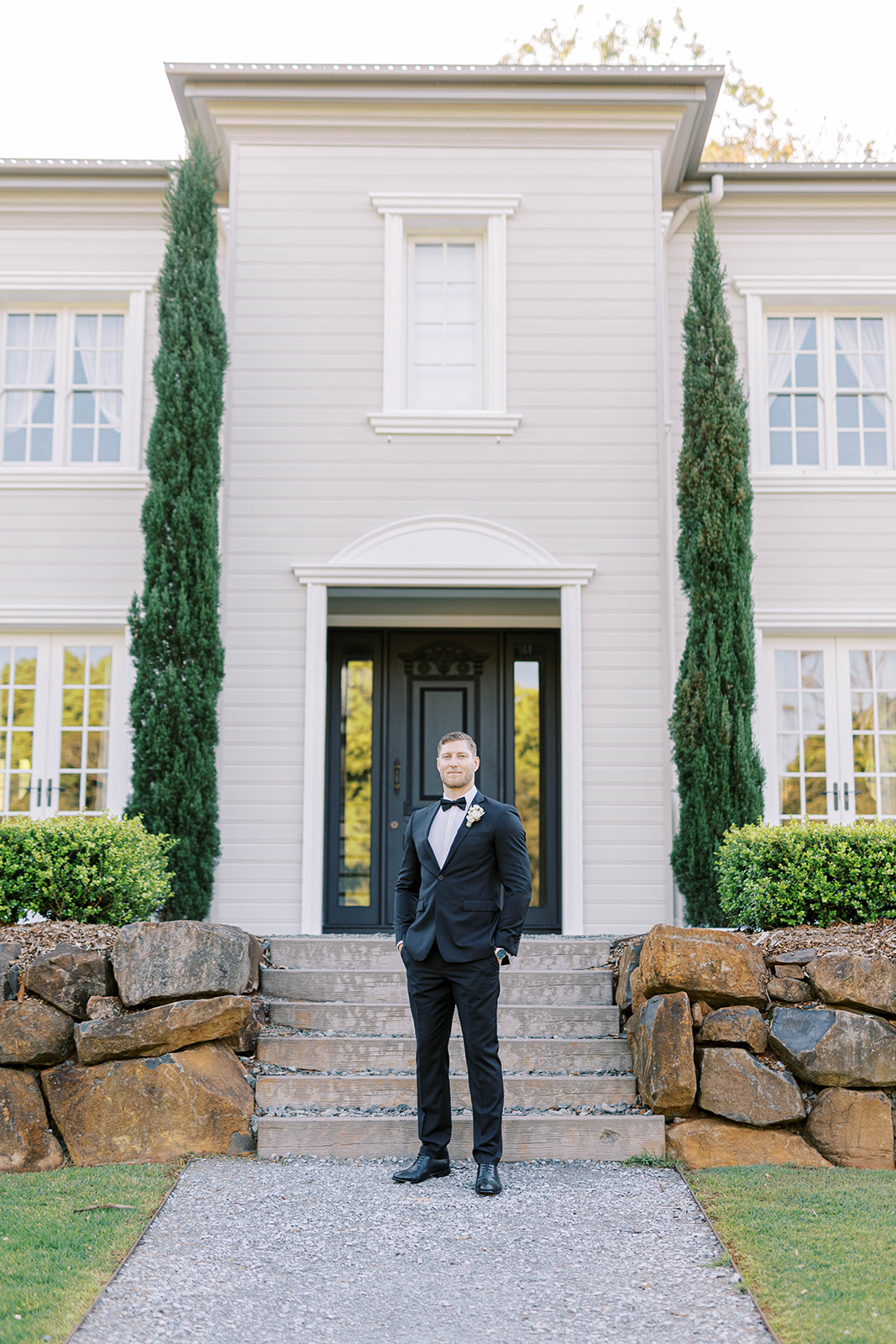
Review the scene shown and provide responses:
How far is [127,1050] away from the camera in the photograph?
547 centimetres

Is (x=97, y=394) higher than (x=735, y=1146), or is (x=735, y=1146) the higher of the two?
(x=97, y=394)

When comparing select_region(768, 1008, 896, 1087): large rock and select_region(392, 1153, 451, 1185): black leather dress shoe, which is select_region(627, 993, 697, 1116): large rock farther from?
select_region(392, 1153, 451, 1185): black leather dress shoe

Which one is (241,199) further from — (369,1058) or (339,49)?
(339,49)

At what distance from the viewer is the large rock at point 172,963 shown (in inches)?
220

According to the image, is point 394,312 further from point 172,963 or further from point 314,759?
point 172,963

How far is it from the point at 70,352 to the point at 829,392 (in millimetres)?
6057

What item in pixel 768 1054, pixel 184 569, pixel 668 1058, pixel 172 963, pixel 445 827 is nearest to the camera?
pixel 445 827

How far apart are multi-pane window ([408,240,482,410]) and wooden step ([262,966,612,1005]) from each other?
4447 mm

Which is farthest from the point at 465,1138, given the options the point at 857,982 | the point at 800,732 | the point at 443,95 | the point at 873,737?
the point at 443,95

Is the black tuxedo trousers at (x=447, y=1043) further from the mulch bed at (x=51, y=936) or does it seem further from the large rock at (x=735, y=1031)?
the mulch bed at (x=51, y=936)

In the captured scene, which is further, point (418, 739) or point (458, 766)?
point (418, 739)

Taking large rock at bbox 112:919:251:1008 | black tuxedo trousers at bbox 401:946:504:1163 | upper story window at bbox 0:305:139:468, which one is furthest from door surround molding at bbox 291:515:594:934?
black tuxedo trousers at bbox 401:946:504:1163

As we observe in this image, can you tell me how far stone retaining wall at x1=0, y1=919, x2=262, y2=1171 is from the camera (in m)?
5.31

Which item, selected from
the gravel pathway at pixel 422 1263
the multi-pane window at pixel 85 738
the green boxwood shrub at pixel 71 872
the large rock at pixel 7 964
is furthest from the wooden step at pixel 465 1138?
the multi-pane window at pixel 85 738
